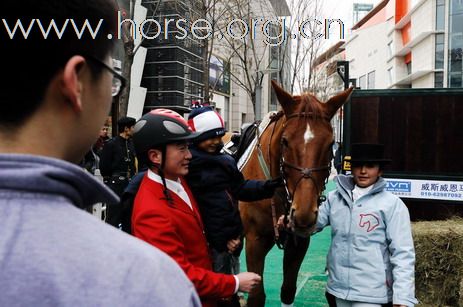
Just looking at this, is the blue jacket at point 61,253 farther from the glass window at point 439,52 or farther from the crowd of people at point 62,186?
the glass window at point 439,52

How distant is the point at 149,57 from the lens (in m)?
27.6

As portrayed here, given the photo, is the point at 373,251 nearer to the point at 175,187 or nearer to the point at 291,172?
the point at 291,172

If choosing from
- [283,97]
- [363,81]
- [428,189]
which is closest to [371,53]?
[363,81]

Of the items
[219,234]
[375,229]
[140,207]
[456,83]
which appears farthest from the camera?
[456,83]

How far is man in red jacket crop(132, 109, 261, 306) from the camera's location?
2053 millimetres

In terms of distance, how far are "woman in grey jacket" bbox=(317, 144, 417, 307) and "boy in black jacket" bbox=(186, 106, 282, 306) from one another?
2.83 ft

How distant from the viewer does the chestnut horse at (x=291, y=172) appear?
116 inches

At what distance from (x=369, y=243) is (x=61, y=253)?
8.89 ft

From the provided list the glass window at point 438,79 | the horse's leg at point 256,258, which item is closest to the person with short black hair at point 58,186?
the horse's leg at point 256,258

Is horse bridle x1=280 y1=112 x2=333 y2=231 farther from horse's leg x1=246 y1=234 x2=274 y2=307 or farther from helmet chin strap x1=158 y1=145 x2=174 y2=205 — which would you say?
helmet chin strap x1=158 y1=145 x2=174 y2=205

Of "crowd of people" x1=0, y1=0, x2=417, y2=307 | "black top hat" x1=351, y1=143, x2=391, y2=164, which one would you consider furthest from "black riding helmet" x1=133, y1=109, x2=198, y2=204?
"black top hat" x1=351, y1=143, x2=391, y2=164

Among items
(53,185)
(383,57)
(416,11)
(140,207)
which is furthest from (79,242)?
(383,57)

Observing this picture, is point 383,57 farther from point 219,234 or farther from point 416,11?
point 219,234

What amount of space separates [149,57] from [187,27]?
13139 mm
